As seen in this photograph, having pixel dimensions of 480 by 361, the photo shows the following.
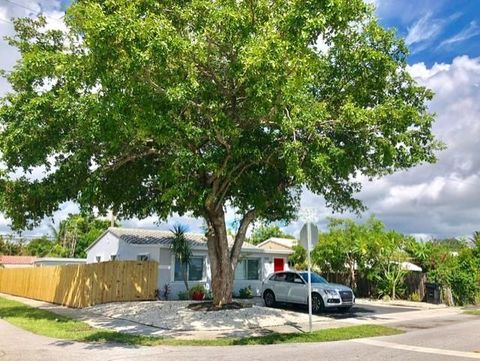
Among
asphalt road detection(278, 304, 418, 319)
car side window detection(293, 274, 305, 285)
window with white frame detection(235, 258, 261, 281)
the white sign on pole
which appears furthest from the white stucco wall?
the white sign on pole

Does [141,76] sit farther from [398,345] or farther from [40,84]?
[398,345]

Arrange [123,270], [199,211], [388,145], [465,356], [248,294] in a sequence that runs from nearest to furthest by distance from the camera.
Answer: [465,356] < [388,145] < [199,211] < [123,270] < [248,294]

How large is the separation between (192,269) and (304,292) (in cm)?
825

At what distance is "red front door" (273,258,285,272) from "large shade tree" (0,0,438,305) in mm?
12806

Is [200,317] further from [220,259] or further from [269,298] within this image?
[269,298]

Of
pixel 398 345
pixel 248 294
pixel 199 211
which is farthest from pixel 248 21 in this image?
pixel 248 294

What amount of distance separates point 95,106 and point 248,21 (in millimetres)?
4793

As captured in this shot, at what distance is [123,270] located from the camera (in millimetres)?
23953

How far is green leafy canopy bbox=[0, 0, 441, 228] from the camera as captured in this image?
40.8 feet

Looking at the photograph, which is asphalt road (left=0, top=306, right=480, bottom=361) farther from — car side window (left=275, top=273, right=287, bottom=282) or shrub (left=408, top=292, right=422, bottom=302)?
shrub (left=408, top=292, right=422, bottom=302)

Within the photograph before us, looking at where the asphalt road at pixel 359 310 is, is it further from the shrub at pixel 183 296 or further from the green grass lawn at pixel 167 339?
the shrub at pixel 183 296

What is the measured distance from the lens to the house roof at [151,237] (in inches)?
1097

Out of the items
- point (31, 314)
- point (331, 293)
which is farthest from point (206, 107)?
point (31, 314)

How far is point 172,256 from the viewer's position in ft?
88.0
